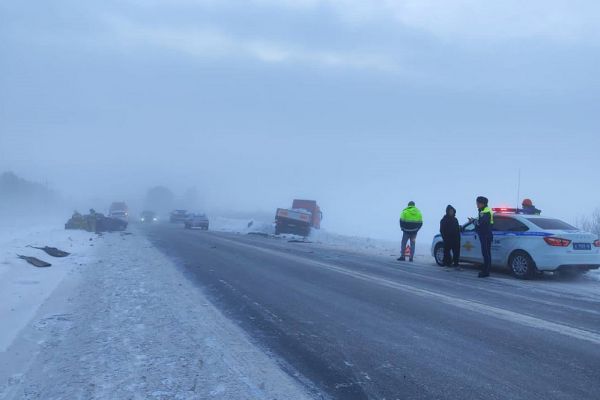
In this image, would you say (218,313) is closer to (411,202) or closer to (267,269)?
(267,269)

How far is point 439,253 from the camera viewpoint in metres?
16.0

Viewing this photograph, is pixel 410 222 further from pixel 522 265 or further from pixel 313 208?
pixel 313 208

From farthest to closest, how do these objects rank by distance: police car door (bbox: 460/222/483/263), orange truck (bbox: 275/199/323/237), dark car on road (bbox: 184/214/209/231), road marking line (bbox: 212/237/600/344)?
dark car on road (bbox: 184/214/209/231) < orange truck (bbox: 275/199/323/237) < police car door (bbox: 460/222/483/263) < road marking line (bbox: 212/237/600/344)

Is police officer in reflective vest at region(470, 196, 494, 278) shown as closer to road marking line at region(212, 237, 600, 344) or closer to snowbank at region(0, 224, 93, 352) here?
road marking line at region(212, 237, 600, 344)

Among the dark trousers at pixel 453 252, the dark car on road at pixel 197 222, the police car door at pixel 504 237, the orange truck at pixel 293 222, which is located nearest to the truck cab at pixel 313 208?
the orange truck at pixel 293 222

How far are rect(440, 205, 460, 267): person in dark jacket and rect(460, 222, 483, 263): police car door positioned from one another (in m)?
0.19

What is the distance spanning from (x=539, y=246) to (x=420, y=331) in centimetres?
701

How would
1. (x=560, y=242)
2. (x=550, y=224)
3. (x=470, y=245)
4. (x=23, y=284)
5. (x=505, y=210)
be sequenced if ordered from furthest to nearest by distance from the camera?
(x=470, y=245)
(x=505, y=210)
(x=550, y=224)
(x=560, y=242)
(x=23, y=284)

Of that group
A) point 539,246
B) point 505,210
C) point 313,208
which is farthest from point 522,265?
point 313,208

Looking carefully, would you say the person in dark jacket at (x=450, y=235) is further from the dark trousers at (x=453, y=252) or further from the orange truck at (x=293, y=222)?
the orange truck at (x=293, y=222)

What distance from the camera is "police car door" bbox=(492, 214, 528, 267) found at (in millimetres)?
13328

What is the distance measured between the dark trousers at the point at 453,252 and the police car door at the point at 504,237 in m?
1.23

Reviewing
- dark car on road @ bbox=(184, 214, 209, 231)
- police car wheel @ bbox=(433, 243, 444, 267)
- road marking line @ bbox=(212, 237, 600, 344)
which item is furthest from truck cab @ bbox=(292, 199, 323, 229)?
road marking line @ bbox=(212, 237, 600, 344)

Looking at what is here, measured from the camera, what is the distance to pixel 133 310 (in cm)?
793
